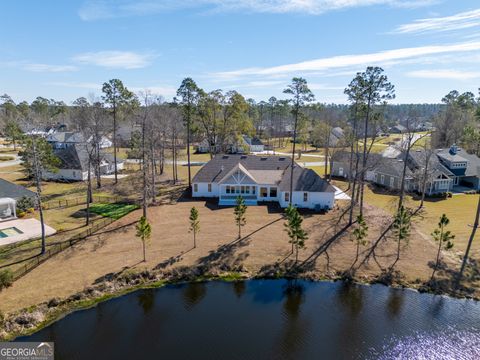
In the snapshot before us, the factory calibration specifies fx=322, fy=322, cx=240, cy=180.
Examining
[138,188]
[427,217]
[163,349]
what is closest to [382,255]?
[427,217]

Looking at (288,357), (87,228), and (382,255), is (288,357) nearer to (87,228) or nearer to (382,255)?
(382,255)

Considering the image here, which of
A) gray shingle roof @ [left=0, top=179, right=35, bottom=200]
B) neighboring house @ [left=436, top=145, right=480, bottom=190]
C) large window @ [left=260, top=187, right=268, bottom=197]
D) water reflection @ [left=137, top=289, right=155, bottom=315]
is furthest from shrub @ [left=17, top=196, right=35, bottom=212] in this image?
neighboring house @ [left=436, top=145, right=480, bottom=190]

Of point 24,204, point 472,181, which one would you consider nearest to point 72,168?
point 24,204

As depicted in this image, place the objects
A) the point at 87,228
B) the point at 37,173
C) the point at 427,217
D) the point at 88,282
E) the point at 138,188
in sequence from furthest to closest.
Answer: the point at 138,188, the point at 427,217, the point at 87,228, the point at 37,173, the point at 88,282

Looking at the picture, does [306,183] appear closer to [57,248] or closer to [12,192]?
[57,248]

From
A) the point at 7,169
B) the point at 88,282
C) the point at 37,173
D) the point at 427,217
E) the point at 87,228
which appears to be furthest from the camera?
the point at 7,169

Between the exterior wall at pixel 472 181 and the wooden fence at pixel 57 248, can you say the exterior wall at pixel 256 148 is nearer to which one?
the exterior wall at pixel 472 181

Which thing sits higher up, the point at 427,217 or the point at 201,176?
the point at 201,176
